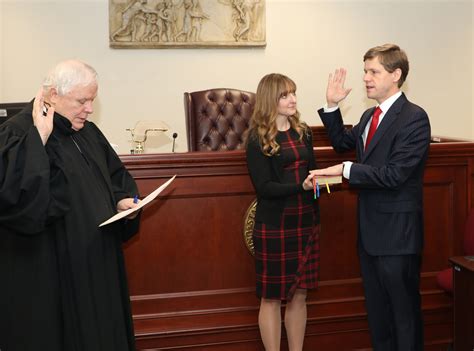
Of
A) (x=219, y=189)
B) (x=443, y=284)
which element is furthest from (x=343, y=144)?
(x=443, y=284)

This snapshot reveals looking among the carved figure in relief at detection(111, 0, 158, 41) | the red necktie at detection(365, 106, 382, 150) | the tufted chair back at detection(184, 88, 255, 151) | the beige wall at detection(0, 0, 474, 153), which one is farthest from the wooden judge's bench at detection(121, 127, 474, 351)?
the carved figure in relief at detection(111, 0, 158, 41)

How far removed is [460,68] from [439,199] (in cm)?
310

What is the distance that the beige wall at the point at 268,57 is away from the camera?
586 cm

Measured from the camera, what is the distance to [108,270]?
2629 mm

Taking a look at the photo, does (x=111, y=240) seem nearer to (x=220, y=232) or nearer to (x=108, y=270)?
(x=108, y=270)

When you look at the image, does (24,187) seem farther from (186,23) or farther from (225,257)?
(186,23)

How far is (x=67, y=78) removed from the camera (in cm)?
254

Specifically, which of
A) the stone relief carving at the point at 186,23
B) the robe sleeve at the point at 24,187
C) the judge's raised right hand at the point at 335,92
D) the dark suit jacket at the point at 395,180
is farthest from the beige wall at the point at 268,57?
the robe sleeve at the point at 24,187

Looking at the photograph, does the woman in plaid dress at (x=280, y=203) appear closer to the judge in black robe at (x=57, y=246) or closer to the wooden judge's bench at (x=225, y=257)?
the wooden judge's bench at (x=225, y=257)

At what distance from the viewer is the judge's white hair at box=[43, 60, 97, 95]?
2.55 metres

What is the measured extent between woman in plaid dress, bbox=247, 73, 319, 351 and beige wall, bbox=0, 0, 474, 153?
2.77m

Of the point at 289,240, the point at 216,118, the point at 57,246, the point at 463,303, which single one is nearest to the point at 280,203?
the point at 289,240

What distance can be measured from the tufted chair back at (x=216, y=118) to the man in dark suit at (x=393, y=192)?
1789mm

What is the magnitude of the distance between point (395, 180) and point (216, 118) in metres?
2.12
